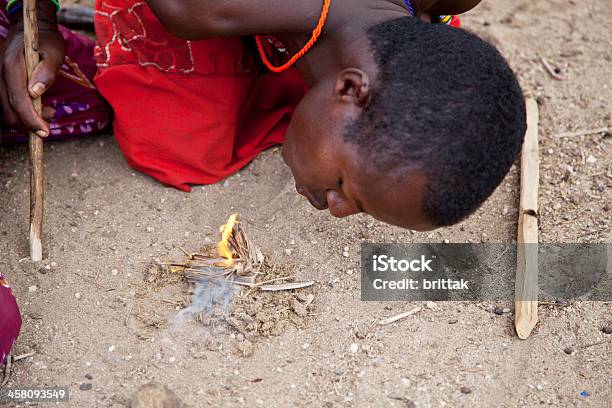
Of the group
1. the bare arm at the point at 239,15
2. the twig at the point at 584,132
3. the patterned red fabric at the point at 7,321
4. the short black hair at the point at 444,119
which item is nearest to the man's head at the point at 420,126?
the short black hair at the point at 444,119

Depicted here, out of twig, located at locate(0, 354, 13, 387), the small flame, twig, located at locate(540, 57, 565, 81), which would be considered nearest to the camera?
twig, located at locate(0, 354, 13, 387)

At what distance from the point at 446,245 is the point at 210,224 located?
75 centimetres

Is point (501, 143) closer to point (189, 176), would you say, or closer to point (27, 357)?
point (189, 176)

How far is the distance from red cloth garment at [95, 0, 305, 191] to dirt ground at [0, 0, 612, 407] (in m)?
0.08

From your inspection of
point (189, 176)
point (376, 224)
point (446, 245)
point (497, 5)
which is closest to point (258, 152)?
point (189, 176)

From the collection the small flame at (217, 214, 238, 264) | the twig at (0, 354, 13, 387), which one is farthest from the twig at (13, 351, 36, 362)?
the small flame at (217, 214, 238, 264)

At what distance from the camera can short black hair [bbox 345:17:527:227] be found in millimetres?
1449

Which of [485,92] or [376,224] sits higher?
[485,92]

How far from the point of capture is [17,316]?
175 centimetres

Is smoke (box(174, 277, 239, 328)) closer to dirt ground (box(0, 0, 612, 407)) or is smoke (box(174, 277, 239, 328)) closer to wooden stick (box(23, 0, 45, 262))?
dirt ground (box(0, 0, 612, 407))

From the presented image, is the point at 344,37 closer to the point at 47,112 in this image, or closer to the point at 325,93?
the point at 325,93

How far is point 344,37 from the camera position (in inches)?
65.3

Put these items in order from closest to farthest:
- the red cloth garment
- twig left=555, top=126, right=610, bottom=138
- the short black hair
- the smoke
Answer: the short black hair
the smoke
the red cloth garment
twig left=555, top=126, right=610, bottom=138

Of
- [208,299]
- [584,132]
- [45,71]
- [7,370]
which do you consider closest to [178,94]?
[45,71]
